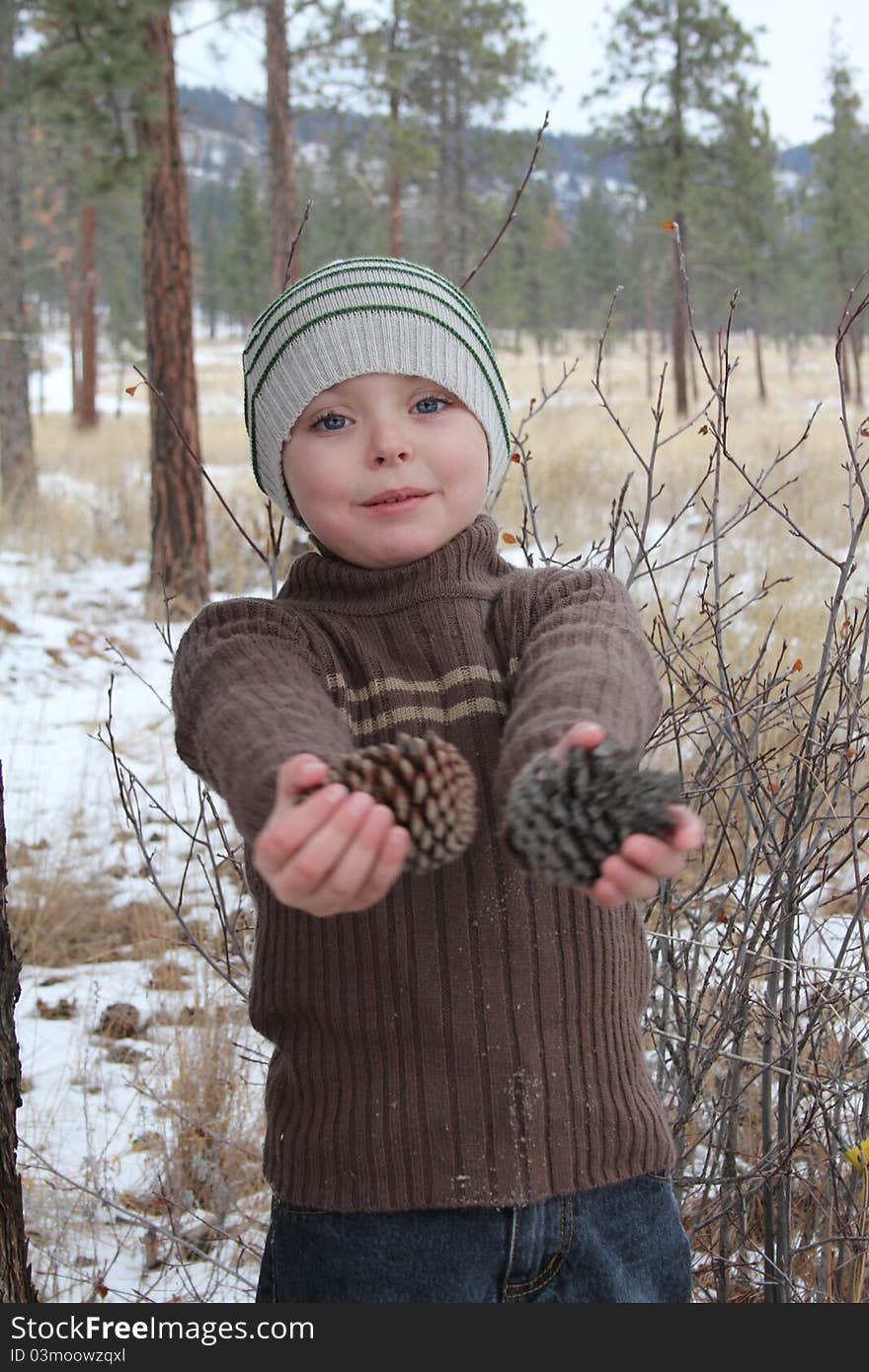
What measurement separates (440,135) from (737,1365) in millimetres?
23952

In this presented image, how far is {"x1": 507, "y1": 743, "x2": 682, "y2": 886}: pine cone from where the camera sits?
96 cm

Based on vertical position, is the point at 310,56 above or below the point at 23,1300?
above

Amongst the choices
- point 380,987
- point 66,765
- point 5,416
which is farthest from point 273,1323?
point 5,416

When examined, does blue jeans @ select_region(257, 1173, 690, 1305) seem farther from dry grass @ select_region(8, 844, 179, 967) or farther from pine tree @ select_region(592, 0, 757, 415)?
pine tree @ select_region(592, 0, 757, 415)

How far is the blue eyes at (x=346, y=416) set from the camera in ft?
4.80

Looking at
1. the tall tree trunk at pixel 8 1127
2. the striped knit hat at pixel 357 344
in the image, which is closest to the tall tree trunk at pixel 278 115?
the striped knit hat at pixel 357 344

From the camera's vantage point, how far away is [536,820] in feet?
3.16

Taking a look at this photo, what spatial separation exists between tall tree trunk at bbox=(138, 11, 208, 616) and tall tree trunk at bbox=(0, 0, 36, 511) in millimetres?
3667

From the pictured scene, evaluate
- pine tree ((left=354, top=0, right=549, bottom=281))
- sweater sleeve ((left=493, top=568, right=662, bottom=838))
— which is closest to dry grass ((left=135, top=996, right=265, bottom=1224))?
sweater sleeve ((left=493, top=568, right=662, bottom=838))

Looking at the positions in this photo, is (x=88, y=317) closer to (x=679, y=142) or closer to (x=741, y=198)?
(x=679, y=142)

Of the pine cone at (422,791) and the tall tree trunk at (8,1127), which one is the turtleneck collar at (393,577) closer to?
the pine cone at (422,791)

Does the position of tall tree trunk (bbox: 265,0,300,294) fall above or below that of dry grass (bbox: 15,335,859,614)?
above

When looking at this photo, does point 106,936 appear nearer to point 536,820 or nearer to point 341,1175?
point 341,1175

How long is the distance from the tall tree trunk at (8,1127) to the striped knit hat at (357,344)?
0.73m
